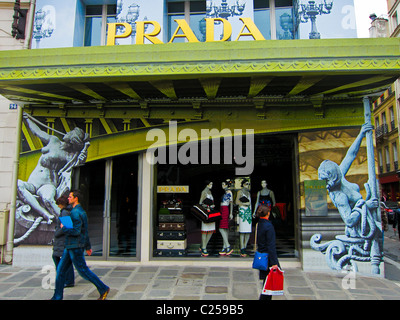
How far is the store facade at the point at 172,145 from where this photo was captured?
557 cm

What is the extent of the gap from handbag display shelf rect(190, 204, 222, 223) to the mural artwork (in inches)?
119

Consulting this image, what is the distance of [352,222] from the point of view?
623 centimetres

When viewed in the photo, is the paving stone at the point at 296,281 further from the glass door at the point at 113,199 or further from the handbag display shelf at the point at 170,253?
the glass door at the point at 113,199

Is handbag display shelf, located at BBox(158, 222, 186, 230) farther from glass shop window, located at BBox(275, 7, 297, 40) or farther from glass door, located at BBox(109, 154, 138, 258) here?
glass shop window, located at BBox(275, 7, 297, 40)

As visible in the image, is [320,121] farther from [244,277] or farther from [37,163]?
[37,163]

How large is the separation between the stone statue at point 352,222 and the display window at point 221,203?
0.90 meters

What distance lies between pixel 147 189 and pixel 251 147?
9.11 ft

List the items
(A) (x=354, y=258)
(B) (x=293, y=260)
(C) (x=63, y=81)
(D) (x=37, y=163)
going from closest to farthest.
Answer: (C) (x=63, y=81) → (A) (x=354, y=258) → (B) (x=293, y=260) → (D) (x=37, y=163)

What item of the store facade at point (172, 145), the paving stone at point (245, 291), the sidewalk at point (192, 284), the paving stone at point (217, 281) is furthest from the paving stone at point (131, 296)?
the store facade at point (172, 145)

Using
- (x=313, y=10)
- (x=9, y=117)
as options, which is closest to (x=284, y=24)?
(x=313, y=10)

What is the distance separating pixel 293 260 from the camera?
6.55 m

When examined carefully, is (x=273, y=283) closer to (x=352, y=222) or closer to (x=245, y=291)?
(x=245, y=291)

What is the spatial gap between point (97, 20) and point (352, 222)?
819 centimetres
